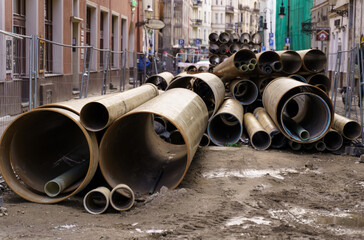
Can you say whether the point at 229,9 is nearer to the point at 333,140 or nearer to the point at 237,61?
the point at 237,61

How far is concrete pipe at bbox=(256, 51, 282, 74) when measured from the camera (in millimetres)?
13809

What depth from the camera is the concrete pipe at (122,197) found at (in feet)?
22.7

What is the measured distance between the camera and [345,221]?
22.1 ft

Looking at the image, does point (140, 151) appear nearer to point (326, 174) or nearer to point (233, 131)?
point (326, 174)

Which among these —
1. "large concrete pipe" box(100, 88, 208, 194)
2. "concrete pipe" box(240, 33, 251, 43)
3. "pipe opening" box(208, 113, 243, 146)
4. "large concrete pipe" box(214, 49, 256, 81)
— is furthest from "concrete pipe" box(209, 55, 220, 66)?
"large concrete pipe" box(100, 88, 208, 194)

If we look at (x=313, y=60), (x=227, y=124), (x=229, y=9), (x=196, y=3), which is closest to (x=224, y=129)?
(x=227, y=124)

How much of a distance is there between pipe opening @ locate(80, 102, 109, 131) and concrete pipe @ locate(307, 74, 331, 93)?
7.24 metres

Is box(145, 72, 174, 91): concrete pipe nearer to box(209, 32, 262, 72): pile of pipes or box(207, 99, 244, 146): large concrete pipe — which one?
box(207, 99, 244, 146): large concrete pipe

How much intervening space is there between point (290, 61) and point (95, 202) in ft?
26.7

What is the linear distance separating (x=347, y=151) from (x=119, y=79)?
30.7 feet

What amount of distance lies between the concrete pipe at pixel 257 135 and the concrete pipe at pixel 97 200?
488 cm

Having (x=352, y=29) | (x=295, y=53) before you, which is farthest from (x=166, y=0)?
(x=295, y=53)

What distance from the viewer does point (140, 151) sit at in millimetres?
9352

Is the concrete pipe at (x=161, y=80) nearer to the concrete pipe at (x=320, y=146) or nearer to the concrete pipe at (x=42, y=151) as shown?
the concrete pipe at (x=320, y=146)
